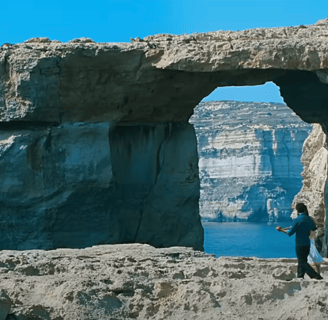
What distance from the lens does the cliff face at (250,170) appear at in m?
88.5

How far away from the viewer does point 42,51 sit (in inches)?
731

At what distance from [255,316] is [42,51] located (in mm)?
11017

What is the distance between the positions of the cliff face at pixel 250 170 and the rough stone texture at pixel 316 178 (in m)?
58.3

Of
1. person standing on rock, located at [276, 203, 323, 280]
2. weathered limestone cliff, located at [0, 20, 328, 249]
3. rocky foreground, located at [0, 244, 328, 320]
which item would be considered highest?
weathered limestone cliff, located at [0, 20, 328, 249]

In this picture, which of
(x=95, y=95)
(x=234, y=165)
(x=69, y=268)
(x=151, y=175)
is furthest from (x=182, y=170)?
(x=234, y=165)

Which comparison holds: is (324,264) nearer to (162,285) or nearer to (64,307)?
(162,285)

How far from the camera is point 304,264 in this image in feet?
36.8

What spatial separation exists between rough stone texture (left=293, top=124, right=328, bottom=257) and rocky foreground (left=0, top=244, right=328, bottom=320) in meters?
13.6

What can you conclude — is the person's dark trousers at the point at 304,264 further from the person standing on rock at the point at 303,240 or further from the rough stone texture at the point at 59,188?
the rough stone texture at the point at 59,188

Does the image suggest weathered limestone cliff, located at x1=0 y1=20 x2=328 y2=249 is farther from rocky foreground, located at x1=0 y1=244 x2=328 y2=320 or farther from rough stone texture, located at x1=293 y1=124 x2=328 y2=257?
rocky foreground, located at x1=0 y1=244 x2=328 y2=320

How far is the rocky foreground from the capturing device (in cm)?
894

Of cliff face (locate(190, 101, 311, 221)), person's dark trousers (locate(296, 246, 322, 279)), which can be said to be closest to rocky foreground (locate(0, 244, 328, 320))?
person's dark trousers (locate(296, 246, 322, 279))

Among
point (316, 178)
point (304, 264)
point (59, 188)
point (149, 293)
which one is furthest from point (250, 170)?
point (149, 293)

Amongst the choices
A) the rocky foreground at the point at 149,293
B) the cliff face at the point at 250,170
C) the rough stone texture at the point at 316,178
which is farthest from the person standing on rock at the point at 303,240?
the cliff face at the point at 250,170
